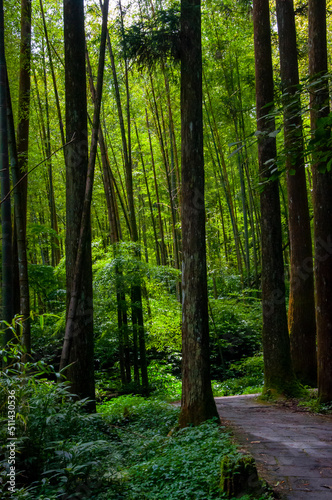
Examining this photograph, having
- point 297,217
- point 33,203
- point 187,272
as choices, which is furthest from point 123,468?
point 33,203

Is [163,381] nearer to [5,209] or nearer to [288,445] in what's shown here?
[288,445]

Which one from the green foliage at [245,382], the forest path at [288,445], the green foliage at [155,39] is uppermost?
the green foliage at [155,39]

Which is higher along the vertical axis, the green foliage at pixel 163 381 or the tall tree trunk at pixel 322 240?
the tall tree trunk at pixel 322 240

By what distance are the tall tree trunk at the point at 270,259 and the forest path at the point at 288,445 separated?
0.63 m

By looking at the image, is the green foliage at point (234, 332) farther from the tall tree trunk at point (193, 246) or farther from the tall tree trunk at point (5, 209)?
the tall tree trunk at point (5, 209)

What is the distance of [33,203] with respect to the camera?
1266 centimetres

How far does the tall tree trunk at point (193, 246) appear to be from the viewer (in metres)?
4.05

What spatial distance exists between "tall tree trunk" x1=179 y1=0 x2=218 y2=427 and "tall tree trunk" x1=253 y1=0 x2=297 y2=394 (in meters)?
1.91

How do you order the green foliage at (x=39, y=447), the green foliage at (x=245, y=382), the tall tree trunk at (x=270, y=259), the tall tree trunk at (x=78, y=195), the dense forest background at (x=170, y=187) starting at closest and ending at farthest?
the green foliage at (x=39, y=447)
the dense forest background at (x=170, y=187)
the tall tree trunk at (x=78, y=195)
the tall tree trunk at (x=270, y=259)
the green foliage at (x=245, y=382)

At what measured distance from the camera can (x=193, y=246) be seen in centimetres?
417

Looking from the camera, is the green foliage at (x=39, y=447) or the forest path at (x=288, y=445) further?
the forest path at (x=288, y=445)

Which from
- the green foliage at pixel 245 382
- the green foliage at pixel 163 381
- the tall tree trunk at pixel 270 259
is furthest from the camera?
the green foliage at pixel 245 382

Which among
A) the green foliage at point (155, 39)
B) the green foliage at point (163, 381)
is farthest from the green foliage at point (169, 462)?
the green foliage at point (155, 39)

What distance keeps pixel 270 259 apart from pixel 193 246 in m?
2.30
